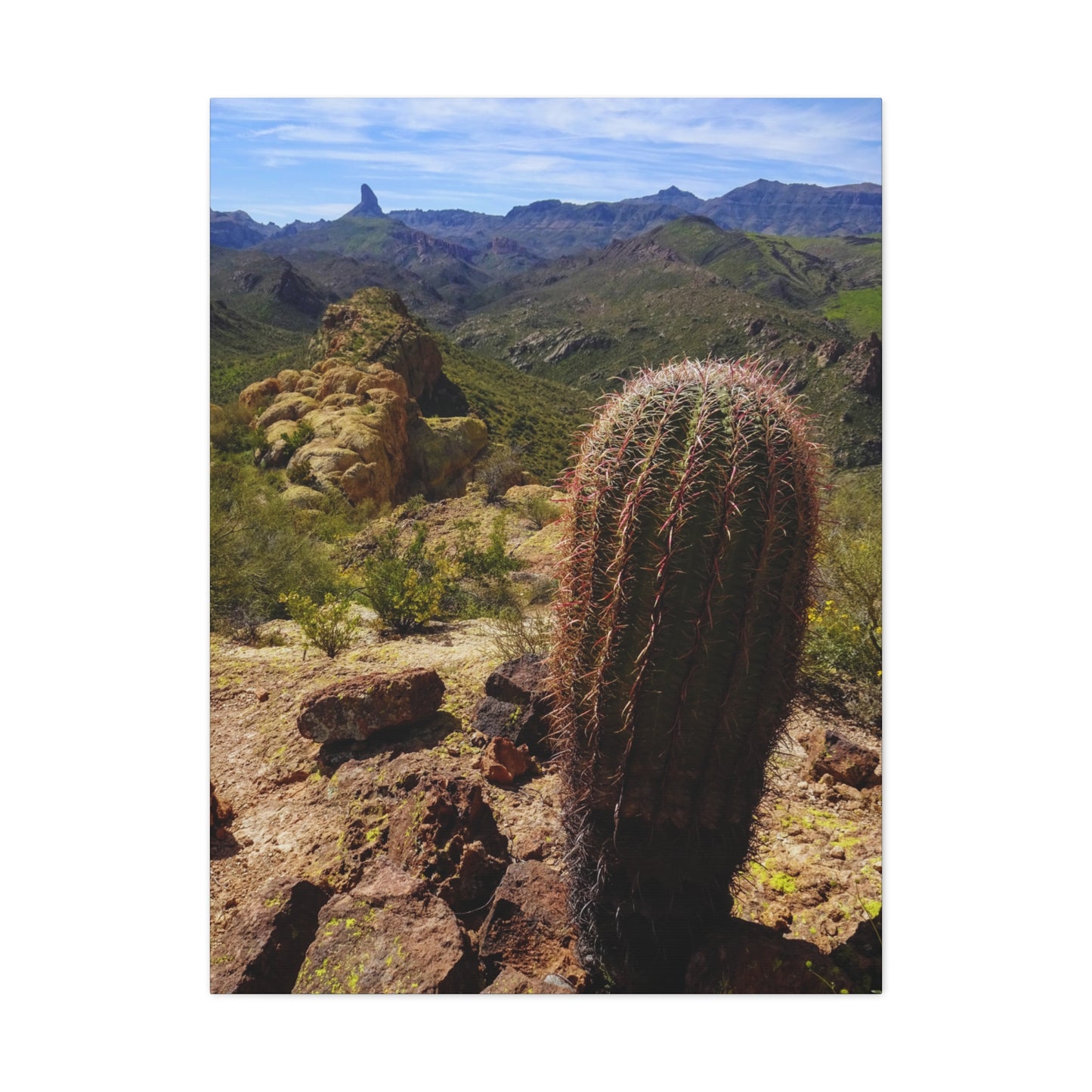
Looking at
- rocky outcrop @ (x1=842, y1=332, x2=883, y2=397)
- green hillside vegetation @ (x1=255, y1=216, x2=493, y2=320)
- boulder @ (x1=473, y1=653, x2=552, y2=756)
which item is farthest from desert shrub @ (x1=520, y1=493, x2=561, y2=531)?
rocky outcrop @ (x1=842, y1=332, x2=883, y2=397)

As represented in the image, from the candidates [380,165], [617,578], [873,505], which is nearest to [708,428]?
[617,578]

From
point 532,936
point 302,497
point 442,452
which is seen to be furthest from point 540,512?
point 532,936

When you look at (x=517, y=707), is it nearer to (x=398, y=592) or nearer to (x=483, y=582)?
(x=398, y=592)

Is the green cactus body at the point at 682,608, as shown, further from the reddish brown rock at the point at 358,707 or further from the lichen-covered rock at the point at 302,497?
the lichen-covered rock at the point at 302,497

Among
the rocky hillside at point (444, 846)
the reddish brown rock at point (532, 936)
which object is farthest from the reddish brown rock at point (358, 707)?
the reddish brown rock at point (532, 936)
